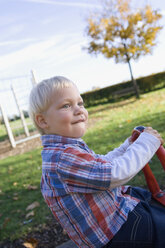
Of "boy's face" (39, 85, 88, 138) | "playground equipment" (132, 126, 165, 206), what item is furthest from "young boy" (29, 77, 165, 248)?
"playground equipment" (132, 126, 165, 206)

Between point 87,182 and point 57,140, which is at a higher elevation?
point 57,140

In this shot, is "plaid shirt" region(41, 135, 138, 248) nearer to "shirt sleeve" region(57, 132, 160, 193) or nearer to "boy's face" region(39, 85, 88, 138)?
"shirt sleeve" region(57, 132, 160, 193)

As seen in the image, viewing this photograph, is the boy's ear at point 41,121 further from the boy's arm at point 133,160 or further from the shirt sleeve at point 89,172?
the boy's arm at point 133,160

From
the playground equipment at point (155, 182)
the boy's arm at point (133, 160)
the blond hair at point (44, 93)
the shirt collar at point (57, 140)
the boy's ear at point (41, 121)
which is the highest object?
the blond hair at point (44, 93)

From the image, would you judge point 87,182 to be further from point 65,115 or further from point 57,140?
point 65,115

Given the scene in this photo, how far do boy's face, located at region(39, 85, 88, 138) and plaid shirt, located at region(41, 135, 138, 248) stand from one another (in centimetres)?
10

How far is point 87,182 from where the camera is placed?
1.35m

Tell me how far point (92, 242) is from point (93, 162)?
1.58 ft

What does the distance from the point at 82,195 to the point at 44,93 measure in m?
0.68

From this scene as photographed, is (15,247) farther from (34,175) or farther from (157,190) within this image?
(34,175)

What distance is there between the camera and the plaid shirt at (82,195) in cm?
136

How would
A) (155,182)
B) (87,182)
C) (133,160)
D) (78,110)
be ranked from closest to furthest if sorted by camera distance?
(87,182) < (133,160) < (78,110) < (155,182)

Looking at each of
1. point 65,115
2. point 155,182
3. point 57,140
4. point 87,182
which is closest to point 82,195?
point 87,182

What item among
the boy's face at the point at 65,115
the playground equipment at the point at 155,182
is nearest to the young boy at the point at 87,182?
the boy's face at the point at 65,115
